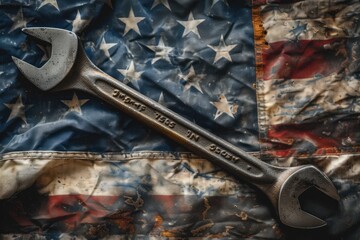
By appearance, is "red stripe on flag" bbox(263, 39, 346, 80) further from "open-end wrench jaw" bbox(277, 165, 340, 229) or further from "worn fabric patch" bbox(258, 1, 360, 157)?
"open-end wrench jaw" bbox(277, 165, 340, 229)

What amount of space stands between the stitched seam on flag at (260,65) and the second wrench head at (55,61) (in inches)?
22.9

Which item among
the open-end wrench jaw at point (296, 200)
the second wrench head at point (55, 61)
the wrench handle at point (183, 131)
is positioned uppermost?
the second wrench head at point (55, 61)

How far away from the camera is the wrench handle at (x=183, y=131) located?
49.6 inches

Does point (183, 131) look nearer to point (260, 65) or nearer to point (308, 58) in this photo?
point (260, 65)

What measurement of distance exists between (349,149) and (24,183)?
1.03 meters

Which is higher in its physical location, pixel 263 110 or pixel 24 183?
pixel 263 110

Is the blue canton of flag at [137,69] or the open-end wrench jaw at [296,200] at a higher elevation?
the blue canton of flag at [137,69]

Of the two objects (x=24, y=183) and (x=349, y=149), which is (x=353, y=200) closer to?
(x=349, y=149)

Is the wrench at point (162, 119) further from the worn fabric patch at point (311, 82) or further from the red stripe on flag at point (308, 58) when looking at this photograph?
the red stripe on flag at point (308, 58)

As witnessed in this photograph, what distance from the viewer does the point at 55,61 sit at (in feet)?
4.17

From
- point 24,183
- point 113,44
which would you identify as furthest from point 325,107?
point 24,183

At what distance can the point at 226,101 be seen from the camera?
133 cm

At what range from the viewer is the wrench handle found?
1259 millimetres

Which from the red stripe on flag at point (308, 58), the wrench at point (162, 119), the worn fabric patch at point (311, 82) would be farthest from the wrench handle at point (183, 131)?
the red stripe on flag at point (308, 58)
